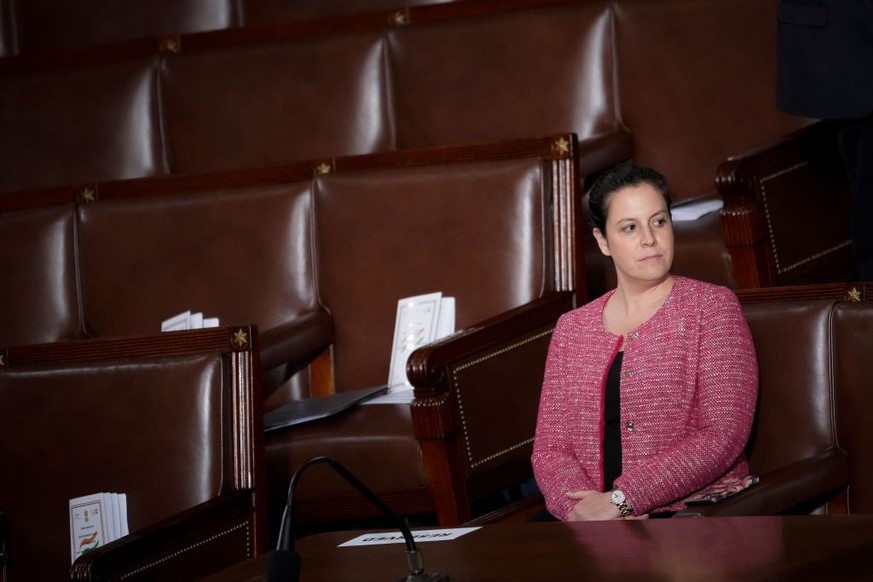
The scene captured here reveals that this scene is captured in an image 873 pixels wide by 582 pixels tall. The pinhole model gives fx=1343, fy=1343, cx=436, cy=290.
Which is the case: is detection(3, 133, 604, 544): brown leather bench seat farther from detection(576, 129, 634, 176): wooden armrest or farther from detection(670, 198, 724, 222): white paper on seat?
detection(670, 198, 724, 222): white paper on seat

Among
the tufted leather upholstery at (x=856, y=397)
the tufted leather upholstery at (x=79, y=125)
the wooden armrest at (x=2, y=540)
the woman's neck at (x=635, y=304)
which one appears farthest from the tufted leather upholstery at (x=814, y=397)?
the tufted leather upholstery at (x=79, y=125)

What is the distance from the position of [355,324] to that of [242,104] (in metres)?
0.86

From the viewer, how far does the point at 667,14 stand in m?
2.96

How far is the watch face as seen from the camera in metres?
1.75

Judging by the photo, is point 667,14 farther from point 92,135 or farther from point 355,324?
point 92,135

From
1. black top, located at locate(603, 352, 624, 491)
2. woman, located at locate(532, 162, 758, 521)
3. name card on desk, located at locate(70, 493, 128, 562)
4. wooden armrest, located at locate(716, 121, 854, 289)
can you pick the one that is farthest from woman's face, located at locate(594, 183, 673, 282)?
name card on desk, located at locate(70, 493, 128, 562)

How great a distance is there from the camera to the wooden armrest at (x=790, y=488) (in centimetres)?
158

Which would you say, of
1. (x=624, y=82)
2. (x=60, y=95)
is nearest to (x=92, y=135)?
(x=60, y=95)

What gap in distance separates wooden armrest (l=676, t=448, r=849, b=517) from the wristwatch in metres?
0.16

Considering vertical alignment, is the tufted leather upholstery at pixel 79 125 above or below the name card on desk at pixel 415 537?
above

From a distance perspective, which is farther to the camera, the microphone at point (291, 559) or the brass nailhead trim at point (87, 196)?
the brass nailhead trim at point (87, 196)

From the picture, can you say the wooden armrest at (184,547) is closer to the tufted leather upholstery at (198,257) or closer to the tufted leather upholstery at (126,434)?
the tufted leather upholstery at (126,434)

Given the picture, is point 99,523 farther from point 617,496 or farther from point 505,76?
point 505,76

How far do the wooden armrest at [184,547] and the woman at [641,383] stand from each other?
452 millimetres
